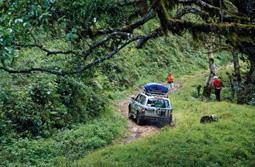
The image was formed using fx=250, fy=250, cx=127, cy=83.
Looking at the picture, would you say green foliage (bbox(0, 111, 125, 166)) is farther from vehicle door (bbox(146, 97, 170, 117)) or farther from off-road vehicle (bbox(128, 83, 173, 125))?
vehicle door (bbox(146, 97, 170, 117))

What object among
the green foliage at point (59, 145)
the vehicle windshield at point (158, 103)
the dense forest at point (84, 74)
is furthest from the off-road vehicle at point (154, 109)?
the green foliage at point (59, 145)

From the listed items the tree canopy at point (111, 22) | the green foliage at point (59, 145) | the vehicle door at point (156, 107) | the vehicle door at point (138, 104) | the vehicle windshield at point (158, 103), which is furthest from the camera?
the vehicle door at point (138, 104)

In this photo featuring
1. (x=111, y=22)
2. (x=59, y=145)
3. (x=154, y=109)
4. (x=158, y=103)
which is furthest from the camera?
(x=158, y=103)

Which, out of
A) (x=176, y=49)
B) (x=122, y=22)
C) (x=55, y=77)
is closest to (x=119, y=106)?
(x=55, y=77)

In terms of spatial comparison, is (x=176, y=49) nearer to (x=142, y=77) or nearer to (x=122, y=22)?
(x=142, y=77)

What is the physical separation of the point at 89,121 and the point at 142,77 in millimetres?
17835

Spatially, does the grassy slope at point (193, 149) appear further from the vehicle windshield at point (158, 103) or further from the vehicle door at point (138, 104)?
the vehicle door at point (138, 104)

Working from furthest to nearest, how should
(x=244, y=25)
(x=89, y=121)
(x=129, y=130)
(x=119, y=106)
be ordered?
(x=119, y=106)
(x=129, y=130)
(x=89, y=121)
(x=244, y=25)

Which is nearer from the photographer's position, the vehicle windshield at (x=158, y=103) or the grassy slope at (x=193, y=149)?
the grassy slope at (x=193, y=149)

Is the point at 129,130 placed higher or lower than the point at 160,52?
lower

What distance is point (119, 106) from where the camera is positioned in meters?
18.9

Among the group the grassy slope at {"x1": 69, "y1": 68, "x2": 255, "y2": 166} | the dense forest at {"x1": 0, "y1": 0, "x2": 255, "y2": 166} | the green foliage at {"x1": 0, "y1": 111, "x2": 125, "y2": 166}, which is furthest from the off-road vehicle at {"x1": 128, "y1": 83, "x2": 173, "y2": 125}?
the green foliage at {"x1": 0, "y1": 111, "x2": 125, "y2": 166}

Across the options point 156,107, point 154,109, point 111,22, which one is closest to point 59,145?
point 111,22

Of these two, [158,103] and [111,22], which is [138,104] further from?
[111,22]
